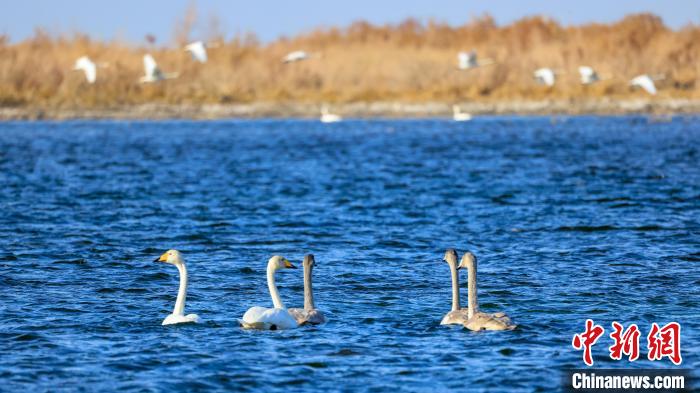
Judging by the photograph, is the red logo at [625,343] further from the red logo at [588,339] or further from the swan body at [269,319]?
the swan body at [269,319]

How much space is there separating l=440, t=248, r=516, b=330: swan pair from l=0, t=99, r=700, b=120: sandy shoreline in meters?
63.9

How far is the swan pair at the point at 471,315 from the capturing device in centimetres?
1327

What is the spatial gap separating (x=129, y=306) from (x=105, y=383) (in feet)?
12.6

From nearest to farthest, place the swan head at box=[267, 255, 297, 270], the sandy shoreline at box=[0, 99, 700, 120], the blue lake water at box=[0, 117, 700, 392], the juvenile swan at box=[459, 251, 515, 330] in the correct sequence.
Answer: the blue lake water at box=[0, 117, 700, 392], the juvenile swan at box=[459, 251, 515, 330], the swan head at box=[267, 255, 297, 270], the sandy shoreline at box=[0, 99, 700, 120]

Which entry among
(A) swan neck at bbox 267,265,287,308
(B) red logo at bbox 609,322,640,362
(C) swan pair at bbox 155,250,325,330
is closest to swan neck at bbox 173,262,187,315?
(C) swan pair at bbox 155,250,325,330

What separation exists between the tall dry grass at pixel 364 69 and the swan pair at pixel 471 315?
66.2 metres

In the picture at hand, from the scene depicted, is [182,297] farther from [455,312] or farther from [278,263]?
[455,312]

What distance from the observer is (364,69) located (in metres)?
85.3

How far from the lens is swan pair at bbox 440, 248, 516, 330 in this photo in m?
13.3

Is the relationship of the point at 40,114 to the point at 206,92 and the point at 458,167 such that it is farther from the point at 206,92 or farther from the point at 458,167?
the point at 458,167

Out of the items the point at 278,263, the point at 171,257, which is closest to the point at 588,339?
the point at 278,263

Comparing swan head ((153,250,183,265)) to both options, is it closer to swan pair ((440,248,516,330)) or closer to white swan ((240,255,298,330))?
white swan ((240,255,298,330))

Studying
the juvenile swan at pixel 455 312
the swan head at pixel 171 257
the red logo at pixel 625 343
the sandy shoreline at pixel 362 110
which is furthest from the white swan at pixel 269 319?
the sandy shoreline at pixel 362 110

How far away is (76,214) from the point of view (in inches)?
1036
